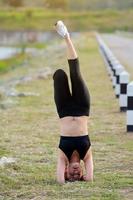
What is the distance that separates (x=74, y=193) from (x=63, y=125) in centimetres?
99

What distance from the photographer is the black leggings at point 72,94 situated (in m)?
8.20

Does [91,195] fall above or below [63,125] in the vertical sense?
below

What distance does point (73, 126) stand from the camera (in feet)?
27.5

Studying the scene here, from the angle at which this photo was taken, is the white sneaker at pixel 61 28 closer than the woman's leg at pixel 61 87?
Yes

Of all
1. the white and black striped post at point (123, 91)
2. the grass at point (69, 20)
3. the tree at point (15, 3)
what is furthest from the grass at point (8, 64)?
the tree at point (15, 3)

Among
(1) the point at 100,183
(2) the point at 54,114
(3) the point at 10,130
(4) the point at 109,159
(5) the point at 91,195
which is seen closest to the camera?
(5) the point at 91,195

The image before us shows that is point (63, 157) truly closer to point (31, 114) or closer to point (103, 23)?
point (31, 114)

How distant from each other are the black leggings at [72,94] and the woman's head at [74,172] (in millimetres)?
547

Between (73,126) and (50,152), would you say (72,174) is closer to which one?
(73,126)

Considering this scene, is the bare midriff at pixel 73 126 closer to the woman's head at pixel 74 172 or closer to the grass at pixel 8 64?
the woman's head at pixel 74 172

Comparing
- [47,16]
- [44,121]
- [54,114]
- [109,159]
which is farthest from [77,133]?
[47,16]

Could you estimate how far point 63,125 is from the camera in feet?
27.6

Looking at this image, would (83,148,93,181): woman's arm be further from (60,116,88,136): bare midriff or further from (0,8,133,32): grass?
(0,8,133,32): grass

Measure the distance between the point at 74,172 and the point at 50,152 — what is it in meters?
2.00
